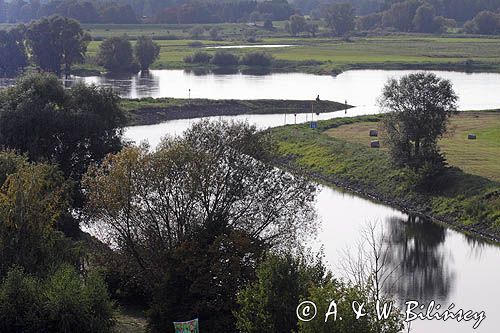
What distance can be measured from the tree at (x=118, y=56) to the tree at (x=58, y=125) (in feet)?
208

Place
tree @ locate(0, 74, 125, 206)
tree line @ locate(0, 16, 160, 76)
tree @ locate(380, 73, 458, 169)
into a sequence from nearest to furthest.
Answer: tree @ locate(0, 74, 125, 206) < tree @ locate(380, 73, 458, 169) < tree line @ locate(0, 16, 160, 76)

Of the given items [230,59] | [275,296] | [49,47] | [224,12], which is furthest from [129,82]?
[224,12]

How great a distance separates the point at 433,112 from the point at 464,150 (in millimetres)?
6090

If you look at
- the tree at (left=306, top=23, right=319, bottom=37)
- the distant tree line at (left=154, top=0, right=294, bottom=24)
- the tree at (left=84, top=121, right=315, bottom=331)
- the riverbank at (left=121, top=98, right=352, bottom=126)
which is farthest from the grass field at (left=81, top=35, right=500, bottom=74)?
the tree at (left=84, top=121, right=315, bottom=331)

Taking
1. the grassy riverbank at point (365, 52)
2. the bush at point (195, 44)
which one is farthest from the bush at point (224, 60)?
the bush at point (195, 44)

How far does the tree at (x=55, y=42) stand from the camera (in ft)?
302

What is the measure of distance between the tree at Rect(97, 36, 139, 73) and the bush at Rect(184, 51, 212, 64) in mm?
8426

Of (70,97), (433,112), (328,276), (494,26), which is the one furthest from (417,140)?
(494,26)

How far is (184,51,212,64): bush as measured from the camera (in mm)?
102625

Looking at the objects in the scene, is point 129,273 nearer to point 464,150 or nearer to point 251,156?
point 251,156

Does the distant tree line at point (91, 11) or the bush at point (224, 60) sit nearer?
the bush at point (224, 60)

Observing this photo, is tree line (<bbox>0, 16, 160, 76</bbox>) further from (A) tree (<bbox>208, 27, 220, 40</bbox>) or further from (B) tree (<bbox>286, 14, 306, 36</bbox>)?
(B) tree (<bbox>286, 14, 306, 36</bbox>)

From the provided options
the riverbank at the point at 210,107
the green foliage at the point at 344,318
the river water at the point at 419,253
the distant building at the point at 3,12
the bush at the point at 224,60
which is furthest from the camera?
the distant building at the point at 3,12

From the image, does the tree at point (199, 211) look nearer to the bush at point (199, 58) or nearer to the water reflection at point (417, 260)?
the water reflection at point (417, 260)
